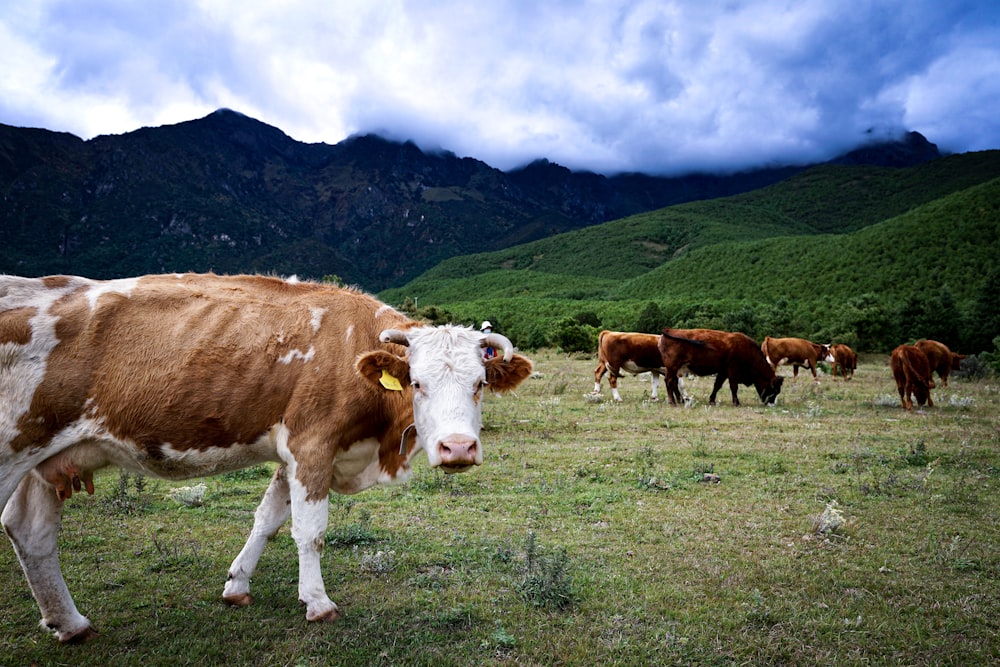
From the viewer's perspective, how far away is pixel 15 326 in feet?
14.1

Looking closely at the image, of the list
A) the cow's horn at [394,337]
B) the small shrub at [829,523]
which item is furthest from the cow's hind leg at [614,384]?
the cow's horn at [394,337]

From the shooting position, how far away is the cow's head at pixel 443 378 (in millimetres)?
4242

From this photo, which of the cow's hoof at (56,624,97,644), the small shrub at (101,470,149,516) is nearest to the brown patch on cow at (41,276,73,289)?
the cow's hoof at (56,624,97,644)

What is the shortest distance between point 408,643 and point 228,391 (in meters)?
2.50

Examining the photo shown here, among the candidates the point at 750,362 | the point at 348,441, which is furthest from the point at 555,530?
the point at 750,362

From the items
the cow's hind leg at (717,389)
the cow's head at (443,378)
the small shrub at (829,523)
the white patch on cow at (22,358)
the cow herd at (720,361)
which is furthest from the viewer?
the cow's hind leg at (717,389)

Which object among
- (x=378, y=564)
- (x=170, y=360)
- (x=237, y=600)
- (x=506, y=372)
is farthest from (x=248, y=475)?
(x=506, y=372)

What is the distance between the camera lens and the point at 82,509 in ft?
24.5

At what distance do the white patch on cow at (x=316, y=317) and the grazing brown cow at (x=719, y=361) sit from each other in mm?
14512

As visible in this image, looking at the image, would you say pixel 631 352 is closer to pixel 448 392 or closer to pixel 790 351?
pixel 790 351

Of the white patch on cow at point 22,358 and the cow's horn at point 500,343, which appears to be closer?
the white patch on cow at point 22,358

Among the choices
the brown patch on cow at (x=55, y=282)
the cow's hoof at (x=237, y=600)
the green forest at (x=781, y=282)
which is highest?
the green forest at (x=781, y=282)

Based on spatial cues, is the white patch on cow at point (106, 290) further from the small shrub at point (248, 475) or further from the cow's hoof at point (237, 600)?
the small shrub at point (248, 475)

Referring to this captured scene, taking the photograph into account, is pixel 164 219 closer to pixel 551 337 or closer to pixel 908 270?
pixel 551 337
